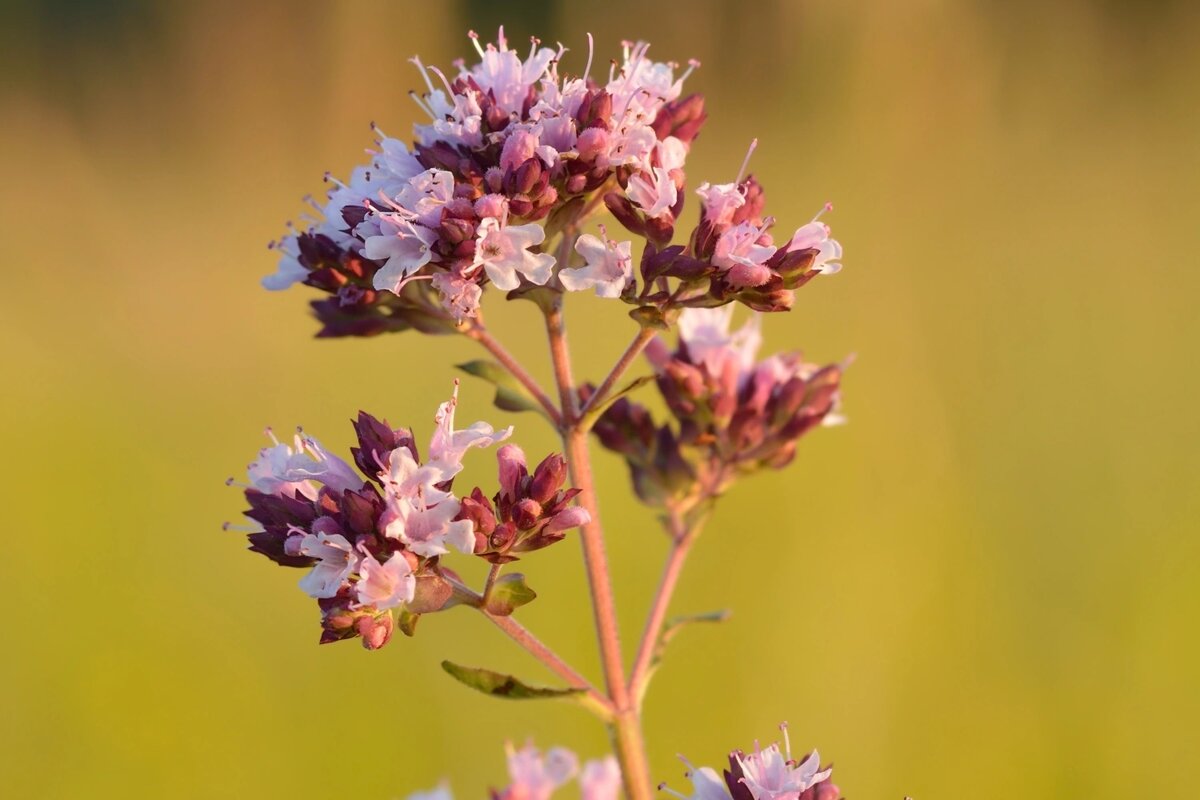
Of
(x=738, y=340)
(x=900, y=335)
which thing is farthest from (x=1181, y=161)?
(x=738, y=340)

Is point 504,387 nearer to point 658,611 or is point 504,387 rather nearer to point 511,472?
point 511,472

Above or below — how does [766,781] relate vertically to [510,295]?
below

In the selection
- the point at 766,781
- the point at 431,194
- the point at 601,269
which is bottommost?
the point at 766,781

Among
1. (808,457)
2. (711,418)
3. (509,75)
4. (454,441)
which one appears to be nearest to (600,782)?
(454,441)

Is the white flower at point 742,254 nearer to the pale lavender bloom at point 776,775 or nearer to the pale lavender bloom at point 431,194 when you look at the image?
the pale lavender bloom at point 431,194

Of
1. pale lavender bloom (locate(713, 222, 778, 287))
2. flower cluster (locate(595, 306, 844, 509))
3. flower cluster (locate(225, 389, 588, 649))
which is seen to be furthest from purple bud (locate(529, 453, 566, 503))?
flower cluster (locate(595, 306, 844, 509))

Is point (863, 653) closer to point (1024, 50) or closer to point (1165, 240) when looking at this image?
point (1165, 240)

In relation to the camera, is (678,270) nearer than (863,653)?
Yes
